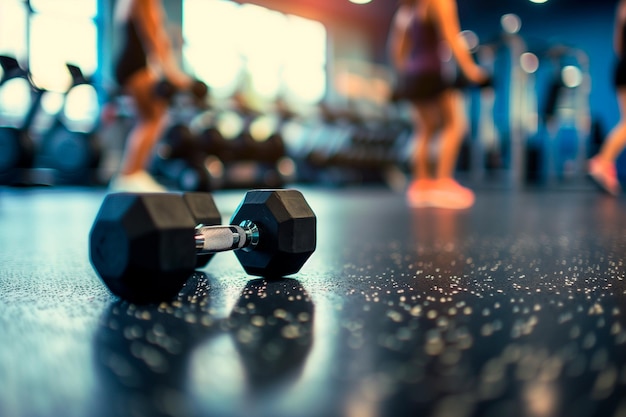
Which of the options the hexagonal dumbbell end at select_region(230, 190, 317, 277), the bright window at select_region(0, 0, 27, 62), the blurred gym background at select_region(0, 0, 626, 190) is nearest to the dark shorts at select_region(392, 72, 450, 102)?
the blurred gym background at select_region(0, 0, 626, 190)

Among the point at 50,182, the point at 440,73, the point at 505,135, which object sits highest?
the point at 440,73

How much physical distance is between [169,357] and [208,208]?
1.23 feet

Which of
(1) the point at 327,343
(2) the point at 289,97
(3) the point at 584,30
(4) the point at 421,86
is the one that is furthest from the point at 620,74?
(3) the point at 584,30

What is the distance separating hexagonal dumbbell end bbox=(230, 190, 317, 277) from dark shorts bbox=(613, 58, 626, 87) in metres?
2.70

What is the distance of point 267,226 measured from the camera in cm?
63

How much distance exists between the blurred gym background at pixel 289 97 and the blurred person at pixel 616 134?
2.71ft

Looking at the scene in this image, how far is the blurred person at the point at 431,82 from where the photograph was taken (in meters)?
2.43

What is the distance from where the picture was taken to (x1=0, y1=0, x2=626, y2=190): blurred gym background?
144 inches

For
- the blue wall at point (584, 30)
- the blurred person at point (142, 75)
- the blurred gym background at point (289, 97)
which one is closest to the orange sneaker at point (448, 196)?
the blurred gym background at point (289, 97)

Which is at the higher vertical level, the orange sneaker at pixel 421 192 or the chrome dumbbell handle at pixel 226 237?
the chrome dumbbell handle at pixel 226 237

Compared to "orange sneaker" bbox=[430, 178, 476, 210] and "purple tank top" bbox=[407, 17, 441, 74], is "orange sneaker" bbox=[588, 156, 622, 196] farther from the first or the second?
"purple tank top" bbox=[407, 17, 441, 74]

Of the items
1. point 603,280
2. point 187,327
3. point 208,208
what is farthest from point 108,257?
point 603,280

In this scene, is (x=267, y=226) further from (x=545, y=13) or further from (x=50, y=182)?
(x=545, y=13)

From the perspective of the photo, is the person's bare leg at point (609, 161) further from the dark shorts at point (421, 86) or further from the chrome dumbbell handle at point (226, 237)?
the chrome dumbbell handle at point (226, 237)
